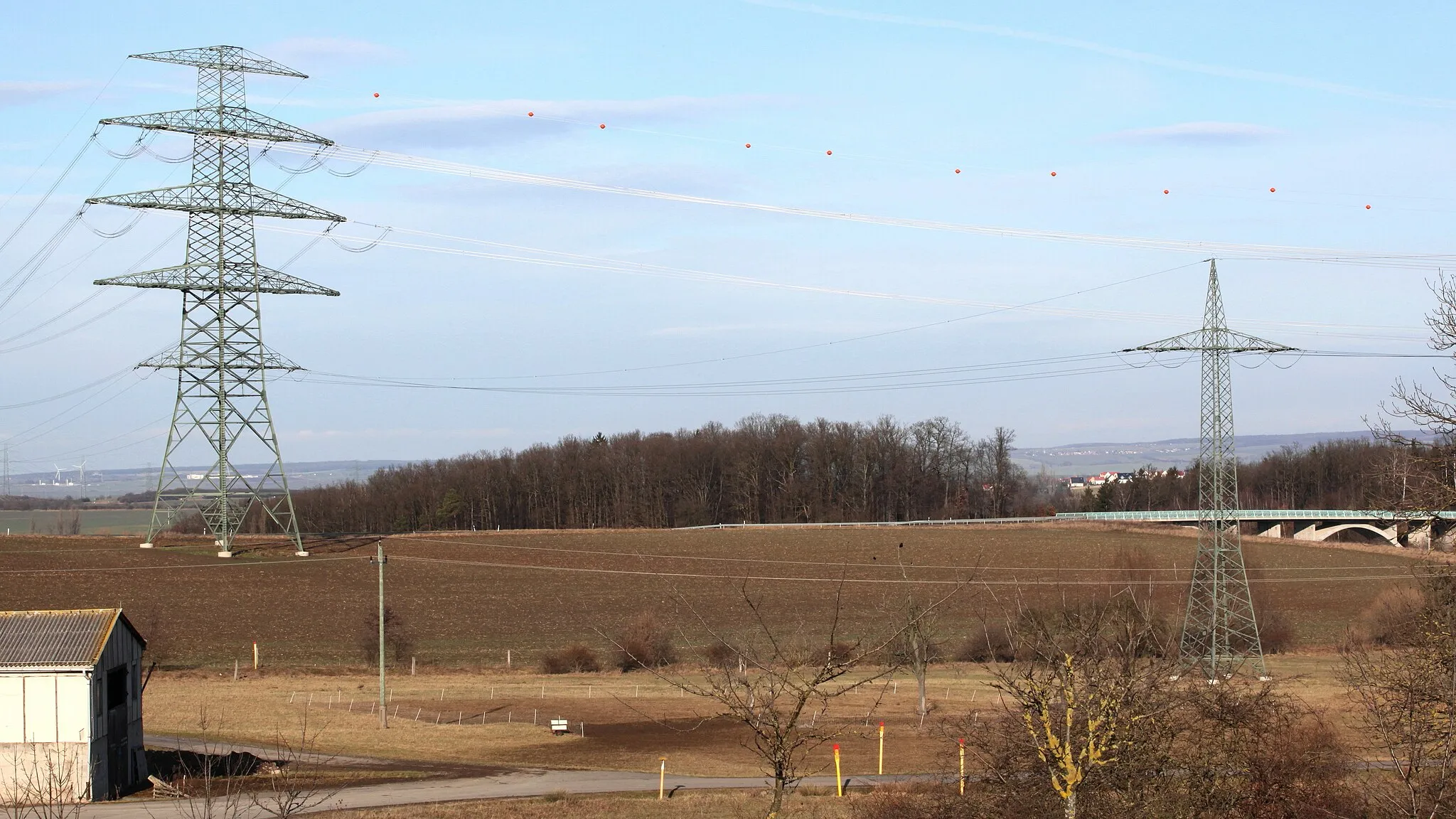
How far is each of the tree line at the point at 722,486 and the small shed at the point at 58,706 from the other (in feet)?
341

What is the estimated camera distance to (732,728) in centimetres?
4353

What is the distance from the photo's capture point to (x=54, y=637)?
97.1ft

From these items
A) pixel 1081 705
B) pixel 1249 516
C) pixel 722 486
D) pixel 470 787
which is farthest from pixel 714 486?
pixel 1081 705

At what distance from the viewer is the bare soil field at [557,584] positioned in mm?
59781

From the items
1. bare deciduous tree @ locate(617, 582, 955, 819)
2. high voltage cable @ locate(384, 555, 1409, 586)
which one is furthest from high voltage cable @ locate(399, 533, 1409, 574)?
bare deciduous tree @ locate(617, 582, 955, 819)

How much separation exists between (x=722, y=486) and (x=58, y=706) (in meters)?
116

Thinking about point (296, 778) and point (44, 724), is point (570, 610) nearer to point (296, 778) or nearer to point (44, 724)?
point (296, 778)

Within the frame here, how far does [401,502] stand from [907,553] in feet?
241

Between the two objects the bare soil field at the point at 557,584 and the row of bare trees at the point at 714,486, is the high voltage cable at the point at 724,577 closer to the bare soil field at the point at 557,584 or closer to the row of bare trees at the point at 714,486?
the bare soil field at the point at 557,584

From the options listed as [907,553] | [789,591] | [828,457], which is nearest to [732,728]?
[789,591]

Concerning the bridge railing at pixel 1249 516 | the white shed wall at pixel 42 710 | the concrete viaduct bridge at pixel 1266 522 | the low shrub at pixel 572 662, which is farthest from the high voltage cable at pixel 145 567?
the bridge railing at pixel 1249 516

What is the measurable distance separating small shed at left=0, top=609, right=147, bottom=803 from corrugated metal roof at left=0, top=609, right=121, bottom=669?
2 cm

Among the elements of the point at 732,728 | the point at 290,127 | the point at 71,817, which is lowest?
the point at 732,728

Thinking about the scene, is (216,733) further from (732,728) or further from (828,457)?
(828,457)
